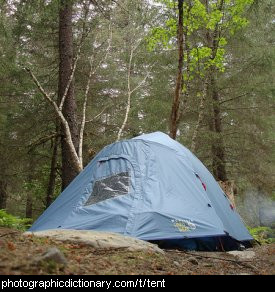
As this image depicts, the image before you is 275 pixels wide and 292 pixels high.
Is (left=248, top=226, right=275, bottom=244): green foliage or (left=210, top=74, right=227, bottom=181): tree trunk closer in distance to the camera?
(left=248, top=226, right=275, bottom=244): green foliage

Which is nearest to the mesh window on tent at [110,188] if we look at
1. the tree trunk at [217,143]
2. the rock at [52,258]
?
the rock at [52,258]

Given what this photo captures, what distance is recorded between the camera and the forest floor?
2721 mm

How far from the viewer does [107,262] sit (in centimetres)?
367

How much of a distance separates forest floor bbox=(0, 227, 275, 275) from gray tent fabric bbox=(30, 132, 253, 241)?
0.61 m

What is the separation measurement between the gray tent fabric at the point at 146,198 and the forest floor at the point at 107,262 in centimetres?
61

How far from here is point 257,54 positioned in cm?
1195

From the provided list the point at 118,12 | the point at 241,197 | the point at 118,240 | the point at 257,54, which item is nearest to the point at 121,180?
the point at 118,240

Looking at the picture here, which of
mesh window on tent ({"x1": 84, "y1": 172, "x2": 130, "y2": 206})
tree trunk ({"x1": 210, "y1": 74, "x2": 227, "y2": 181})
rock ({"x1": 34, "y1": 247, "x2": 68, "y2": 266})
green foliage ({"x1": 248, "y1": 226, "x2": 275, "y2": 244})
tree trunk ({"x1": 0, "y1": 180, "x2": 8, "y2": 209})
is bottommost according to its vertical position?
green foliage ({"x1": 248, "y1": 226, "x2": 275, "y2": 244})

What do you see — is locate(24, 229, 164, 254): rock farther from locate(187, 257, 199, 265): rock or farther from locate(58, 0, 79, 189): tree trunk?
locate(58, 0, 79, 189): tree trunk

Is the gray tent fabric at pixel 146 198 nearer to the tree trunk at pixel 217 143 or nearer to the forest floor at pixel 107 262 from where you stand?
the forest floor at pixel 107 262

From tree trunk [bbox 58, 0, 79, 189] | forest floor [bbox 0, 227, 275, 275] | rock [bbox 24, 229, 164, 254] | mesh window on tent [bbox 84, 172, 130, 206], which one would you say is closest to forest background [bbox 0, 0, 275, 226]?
tree trunk [bbox 58, 0, 79, 189]

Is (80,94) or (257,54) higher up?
(257,54)

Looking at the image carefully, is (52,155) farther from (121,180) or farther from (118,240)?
(118,240)
